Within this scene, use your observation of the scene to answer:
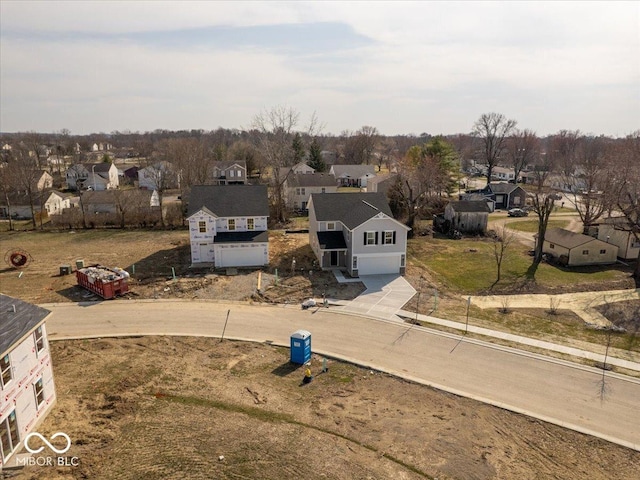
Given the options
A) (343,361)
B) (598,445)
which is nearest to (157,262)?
(343,361)

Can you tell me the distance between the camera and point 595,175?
6284cm

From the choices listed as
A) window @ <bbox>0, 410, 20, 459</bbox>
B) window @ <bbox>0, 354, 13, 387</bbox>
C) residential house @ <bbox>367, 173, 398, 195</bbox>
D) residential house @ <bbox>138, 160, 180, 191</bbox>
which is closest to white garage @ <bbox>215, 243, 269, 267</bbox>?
window @ <bbox>0, 354, 13, 387</bbox>

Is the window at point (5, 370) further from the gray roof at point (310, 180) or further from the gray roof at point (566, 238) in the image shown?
the gray roof at point (310, 180)

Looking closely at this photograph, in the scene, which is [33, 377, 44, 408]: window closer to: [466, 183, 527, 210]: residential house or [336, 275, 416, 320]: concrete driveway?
[336, 275, 416, 320]: concrete driveway

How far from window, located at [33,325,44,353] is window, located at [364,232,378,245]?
2585 cm

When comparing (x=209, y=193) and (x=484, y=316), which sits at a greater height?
(x=209, y=193)

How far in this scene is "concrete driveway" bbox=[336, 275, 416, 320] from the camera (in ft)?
104

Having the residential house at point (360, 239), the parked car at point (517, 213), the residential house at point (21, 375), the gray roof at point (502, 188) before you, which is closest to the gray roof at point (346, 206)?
the residential house at point (360, 239)

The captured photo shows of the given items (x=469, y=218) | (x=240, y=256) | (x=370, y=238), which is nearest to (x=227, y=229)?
(x=240, y=256)

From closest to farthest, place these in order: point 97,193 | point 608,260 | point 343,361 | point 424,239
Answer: point 343,361
point 608,260
point 424,239
point 97,193

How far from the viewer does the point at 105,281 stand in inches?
1299

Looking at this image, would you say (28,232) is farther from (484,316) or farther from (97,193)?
(484,316)

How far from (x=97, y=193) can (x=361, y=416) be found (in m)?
62.7

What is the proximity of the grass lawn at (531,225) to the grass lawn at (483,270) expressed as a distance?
11.9 meters
